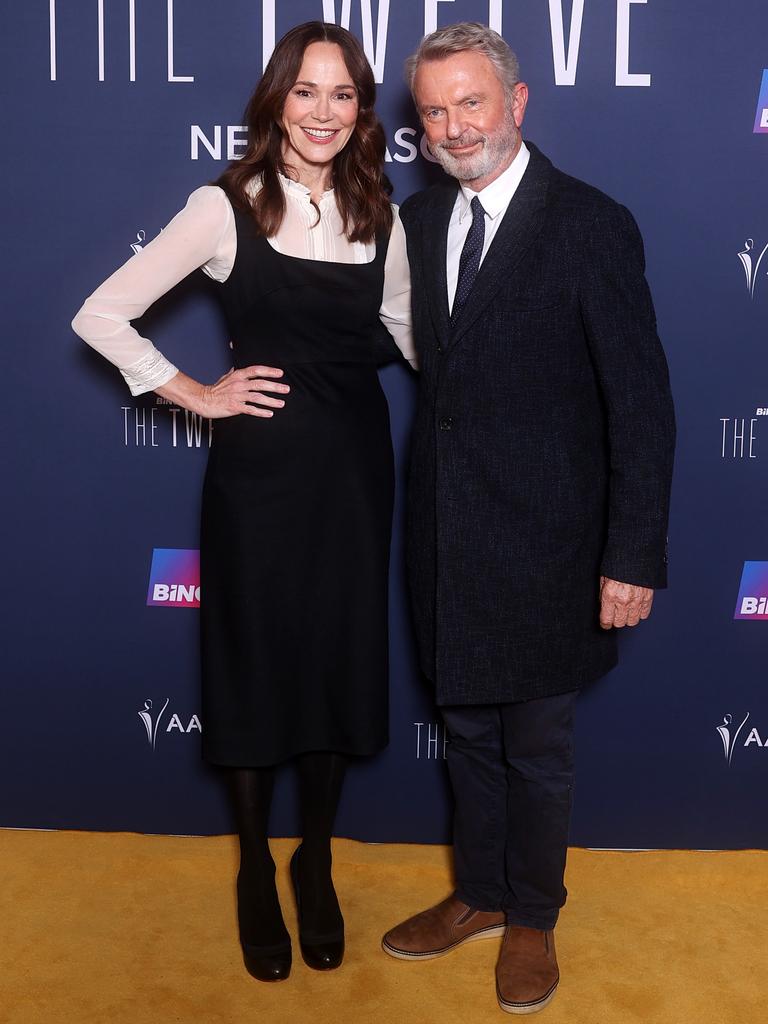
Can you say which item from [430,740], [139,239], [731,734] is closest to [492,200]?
[139,239]

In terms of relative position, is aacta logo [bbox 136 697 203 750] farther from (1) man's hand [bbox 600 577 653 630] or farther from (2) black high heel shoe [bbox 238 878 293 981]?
(1) man's hand [bbox 600 577 653 630]

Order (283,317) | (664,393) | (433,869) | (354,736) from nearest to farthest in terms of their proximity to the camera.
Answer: (664,393) < (283,317) < (354,736) < (433,869)

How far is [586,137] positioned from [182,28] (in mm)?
900

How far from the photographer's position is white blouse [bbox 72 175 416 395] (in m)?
2.04

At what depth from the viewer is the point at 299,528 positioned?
6.92 feet

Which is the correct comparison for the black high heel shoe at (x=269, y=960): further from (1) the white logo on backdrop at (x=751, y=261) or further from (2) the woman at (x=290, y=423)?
(1) the white logo on backdrop at (x=751, y=261)

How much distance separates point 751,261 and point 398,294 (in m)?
0.79

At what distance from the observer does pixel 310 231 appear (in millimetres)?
2090

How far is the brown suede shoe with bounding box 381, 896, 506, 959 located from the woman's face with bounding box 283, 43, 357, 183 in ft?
5.04

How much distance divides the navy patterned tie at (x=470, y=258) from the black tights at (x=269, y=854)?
37.9 inches

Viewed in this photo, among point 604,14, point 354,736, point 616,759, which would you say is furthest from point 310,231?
point 616,759

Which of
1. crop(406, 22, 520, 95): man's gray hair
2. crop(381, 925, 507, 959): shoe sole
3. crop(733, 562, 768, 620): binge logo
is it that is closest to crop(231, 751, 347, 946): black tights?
crop(381, 925, 507, 959): shoe sole

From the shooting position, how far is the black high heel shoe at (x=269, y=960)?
214 centimetres

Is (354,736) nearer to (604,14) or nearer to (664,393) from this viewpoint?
(664,393)
